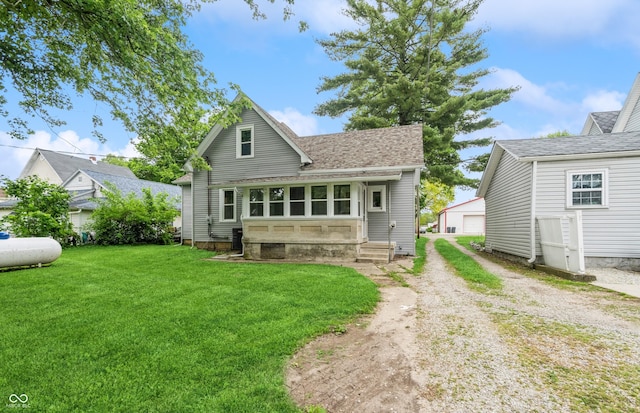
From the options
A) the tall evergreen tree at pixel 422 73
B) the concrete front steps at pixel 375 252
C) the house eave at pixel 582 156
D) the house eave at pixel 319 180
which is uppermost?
the tall evergreen tree at pixel 422 73

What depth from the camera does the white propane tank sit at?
28.9 ft

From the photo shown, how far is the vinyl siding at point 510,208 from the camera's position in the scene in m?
10.5

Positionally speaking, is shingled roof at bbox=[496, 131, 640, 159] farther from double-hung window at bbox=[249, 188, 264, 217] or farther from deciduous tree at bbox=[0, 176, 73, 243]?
deciduous tree at bbox=[0, 176, 73, 243]

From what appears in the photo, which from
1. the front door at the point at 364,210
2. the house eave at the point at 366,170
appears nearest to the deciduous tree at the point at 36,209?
the house eave at the point at 366,170

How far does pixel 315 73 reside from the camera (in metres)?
22.5

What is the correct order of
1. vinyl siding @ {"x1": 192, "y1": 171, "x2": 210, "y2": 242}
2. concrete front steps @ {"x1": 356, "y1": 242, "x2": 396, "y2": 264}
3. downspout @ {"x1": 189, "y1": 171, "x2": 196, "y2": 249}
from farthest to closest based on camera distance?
downspout @ {"x1": 189, "y1": 171, "x2": 196, "y2": 249}, vinyl siding @ {"x1": 192, "y1": 171, "x2": 210, "y2": 242}, concrete front steps @ {"x1": 356, "y1": 242, "x2": 396, "y2": 264}

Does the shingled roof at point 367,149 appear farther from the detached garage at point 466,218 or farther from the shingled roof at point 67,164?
the detached garage at point 466,218

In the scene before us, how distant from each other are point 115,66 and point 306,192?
6.86 metres

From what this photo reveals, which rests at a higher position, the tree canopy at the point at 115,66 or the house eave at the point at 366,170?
the tree canopy at the point at 115,66

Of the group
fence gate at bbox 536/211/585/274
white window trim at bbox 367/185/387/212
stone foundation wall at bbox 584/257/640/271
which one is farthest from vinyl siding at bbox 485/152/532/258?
white window trim at bbox 367/185/387/212

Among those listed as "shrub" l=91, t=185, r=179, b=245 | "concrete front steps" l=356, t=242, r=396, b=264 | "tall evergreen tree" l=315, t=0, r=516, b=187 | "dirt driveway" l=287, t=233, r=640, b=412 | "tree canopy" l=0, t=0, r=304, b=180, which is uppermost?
"tall evergreen tree" l=315, t=0, r=516, b=187

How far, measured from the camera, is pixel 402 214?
11969 millimetres

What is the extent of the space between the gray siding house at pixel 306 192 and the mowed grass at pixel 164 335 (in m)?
3.43

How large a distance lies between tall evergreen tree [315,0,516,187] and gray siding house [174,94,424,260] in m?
6.52
